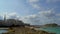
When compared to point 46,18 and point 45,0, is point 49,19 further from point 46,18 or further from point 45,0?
point 45,0

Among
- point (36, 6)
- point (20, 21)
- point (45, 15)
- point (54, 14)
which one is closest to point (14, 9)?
point (20, 21)

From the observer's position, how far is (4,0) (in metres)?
2.33

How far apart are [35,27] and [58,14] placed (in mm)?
514

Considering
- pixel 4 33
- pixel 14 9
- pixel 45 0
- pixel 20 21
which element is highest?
pixel 45 0

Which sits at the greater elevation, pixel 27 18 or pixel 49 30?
pixel 27 18

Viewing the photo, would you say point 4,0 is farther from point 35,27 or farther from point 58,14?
point 58,14

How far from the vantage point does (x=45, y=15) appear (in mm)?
2320

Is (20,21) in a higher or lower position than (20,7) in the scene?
lower

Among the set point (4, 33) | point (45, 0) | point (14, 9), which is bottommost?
point (4, 33)

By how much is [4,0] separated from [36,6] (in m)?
0.65

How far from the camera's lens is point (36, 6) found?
91.8 inches

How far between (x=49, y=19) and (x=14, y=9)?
2.36 feet

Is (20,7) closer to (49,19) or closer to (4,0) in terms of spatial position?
(4,0)

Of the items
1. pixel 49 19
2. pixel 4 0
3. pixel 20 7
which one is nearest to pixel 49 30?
pixel 49 19
